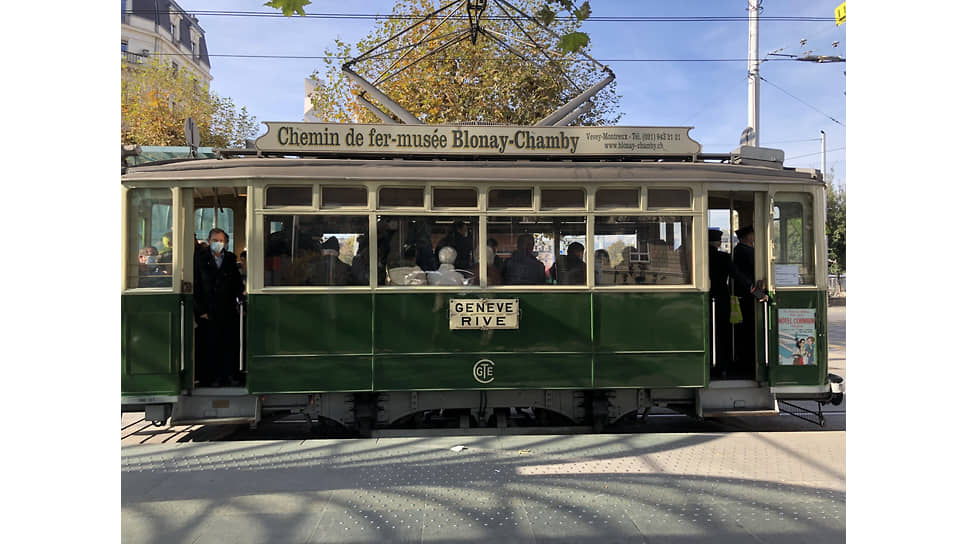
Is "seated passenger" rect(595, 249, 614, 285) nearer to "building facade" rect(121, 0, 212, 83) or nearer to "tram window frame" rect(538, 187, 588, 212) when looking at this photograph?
"tram window frame" rect(538, 187, 588, 212)

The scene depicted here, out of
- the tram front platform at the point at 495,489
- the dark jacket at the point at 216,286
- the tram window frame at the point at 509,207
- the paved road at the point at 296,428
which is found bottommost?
the paved road at the point at 296,428

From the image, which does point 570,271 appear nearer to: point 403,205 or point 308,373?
point 403,205

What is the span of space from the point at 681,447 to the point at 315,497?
314 cm

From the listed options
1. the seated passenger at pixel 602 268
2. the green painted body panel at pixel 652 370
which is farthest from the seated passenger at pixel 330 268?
the green painted body panel at pixel 652 370

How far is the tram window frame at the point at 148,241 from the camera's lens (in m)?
5.64

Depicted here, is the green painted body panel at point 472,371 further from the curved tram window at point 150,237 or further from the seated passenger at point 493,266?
the curved tram window at point 150,237

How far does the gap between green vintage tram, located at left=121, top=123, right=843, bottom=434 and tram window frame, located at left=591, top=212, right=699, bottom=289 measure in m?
0.02

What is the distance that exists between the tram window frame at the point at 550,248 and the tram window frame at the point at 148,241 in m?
3.07

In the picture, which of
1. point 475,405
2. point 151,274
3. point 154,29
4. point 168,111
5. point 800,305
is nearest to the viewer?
point 151,274

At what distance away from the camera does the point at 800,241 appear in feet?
19.9

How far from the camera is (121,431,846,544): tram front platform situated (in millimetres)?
3589

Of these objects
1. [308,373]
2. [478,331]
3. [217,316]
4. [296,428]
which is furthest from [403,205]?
[296,428]

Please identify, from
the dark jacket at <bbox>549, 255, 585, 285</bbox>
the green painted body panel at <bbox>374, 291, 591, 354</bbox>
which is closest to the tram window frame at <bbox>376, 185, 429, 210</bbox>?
the green painted body panel at <bbox>374, 291, 591, 354</bbox>

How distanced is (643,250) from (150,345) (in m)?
4.83
